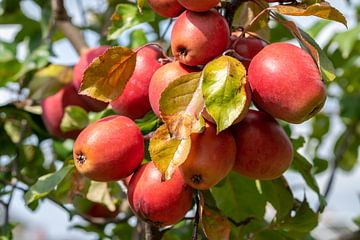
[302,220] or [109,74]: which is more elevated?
[109,74]

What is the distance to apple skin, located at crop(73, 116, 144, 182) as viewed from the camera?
1081 millimetres

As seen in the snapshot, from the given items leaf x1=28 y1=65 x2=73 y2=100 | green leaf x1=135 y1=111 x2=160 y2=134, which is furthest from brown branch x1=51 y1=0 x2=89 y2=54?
green leaf x1=135 y1=111 x2=160 y2=134

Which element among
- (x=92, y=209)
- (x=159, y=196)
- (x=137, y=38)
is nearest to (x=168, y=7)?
(x=159, y=196)

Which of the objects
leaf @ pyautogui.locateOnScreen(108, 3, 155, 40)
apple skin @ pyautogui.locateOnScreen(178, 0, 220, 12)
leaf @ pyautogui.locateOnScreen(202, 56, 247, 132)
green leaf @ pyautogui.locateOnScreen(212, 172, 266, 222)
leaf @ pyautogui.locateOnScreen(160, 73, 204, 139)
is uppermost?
apple skin @ pyautogui.locateOnScreen(178, 0, 220, 12)

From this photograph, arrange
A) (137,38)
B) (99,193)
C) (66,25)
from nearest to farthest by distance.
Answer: (99,193) → (137,38) → (66,25)

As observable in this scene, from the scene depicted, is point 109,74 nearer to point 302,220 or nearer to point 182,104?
point 182,104

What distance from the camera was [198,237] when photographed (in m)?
1.20

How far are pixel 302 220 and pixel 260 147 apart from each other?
37 cm

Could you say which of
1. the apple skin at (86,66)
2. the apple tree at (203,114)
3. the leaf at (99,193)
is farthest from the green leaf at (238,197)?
the apple skin at (86,66)

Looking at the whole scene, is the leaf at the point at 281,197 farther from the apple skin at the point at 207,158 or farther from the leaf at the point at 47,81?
the leaf at the point at 47,81

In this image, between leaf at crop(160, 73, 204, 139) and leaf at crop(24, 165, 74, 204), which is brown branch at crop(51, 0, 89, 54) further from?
leaf at crop(160, 73, 204, 139)

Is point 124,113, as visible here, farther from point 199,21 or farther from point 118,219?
point 118,219

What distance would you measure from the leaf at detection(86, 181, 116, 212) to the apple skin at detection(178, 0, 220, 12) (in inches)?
21.6

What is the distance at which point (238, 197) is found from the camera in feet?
5.09
